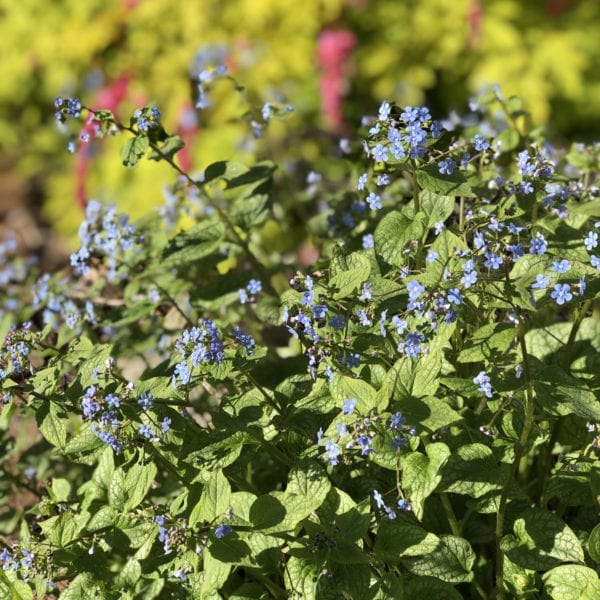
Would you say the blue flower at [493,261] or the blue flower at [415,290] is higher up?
the blue flower at [493,261]

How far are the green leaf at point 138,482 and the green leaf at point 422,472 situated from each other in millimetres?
636

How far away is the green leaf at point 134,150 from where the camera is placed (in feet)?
8.46

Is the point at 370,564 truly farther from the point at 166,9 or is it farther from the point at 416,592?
the point at 166,9

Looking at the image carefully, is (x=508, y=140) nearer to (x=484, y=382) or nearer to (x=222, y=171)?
(x=222, y=171)

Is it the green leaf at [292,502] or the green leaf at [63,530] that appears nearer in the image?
the green leaf at [292,502]

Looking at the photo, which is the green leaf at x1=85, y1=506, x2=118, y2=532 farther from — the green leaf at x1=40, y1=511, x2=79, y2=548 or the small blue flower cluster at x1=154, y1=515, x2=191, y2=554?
the small blue flower cluster at x1=154, y1=515, x2=191, y2=554

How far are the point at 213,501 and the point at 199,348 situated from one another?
14.9 inches

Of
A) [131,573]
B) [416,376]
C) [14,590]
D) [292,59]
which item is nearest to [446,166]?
[416,376]

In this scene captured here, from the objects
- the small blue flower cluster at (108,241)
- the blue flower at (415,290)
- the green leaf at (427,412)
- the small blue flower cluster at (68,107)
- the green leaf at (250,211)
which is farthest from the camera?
the green leaf at (250,211)

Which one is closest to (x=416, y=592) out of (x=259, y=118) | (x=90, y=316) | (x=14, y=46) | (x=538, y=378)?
A: (x=538, y=378)

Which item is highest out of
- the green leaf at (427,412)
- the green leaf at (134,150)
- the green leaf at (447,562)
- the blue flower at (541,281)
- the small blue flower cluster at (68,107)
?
the small blue flower cluster at (68,107)

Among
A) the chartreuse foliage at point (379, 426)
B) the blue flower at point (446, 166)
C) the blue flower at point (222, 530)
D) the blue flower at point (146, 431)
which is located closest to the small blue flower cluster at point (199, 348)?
the chartreuse foliage at point (379, 426)

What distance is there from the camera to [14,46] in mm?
7340

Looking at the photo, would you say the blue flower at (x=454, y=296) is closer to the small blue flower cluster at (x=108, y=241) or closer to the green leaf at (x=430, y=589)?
the green leaf at (x=430, y=589)
